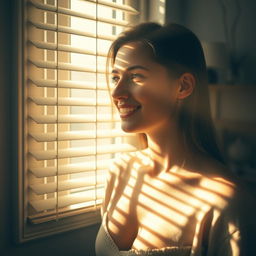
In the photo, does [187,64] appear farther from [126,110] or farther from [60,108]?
[60,108]

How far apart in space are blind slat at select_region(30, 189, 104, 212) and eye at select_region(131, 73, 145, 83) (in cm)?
58

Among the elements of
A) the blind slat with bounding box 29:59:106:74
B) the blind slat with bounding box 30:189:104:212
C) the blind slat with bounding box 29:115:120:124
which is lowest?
the blind slat with bounding box 30:189:104:212

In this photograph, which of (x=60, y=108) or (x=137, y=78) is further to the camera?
(x=60, y=108)

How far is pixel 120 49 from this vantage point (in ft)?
3.45

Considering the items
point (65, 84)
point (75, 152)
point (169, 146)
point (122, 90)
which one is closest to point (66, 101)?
point (65, 84)

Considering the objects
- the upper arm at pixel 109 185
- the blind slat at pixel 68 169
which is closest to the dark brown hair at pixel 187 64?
the upper arm at pixel 109 185

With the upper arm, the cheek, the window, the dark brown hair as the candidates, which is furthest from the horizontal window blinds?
the cheek

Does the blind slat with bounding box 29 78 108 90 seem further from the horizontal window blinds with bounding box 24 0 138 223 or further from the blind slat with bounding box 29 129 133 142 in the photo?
the blind slat with bounding box 29 129 133 142

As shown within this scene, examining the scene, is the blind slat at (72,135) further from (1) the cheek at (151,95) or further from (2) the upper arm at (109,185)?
(1) the cheek at (151,95)

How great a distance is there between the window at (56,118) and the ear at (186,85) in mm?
403

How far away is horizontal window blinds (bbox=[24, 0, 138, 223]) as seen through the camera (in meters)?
1.15

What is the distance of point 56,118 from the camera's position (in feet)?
3.92

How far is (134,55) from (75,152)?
0.49 metres

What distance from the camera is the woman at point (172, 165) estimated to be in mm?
890
